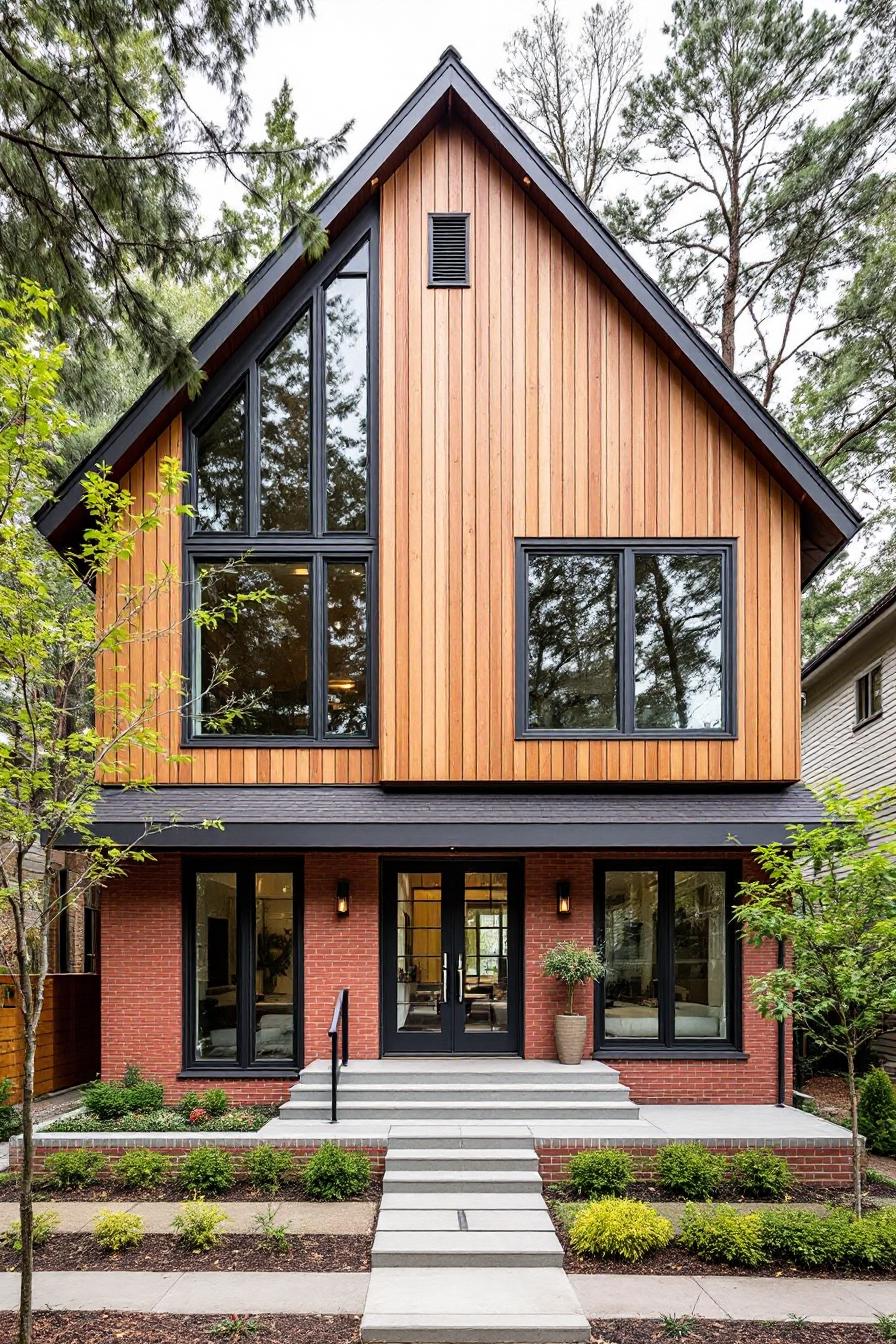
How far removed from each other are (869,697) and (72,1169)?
12650 mm

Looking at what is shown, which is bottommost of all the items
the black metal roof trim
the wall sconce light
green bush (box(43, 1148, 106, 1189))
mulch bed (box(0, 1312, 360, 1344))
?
green bush (box(43, 1148, 106, 1189))

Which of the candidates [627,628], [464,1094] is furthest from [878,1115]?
[627,628]

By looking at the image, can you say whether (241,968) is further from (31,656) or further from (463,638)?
(31,656)

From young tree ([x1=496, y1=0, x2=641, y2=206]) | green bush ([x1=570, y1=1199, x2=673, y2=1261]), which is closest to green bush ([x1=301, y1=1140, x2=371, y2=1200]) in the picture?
green bush ([x1=570, y1=1199, x2=673, y2=1261])

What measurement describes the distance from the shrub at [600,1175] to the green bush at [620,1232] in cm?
78

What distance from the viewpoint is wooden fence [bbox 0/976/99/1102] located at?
9898mm

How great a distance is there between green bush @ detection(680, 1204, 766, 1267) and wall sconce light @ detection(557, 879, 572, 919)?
3433 millimetres

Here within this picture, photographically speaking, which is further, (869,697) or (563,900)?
(869,697)

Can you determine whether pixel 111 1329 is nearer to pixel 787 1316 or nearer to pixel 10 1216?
pixel 10 1216

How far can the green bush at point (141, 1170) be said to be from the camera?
721 cm

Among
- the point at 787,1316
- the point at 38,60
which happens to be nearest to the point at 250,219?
the point at 38,60

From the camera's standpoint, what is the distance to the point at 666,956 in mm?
9461

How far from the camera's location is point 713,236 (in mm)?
17969

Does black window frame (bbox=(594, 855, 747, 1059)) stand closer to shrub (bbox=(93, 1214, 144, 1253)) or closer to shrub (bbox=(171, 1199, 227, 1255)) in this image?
shrub (bbox=(171, 1199, 227, 1255))
